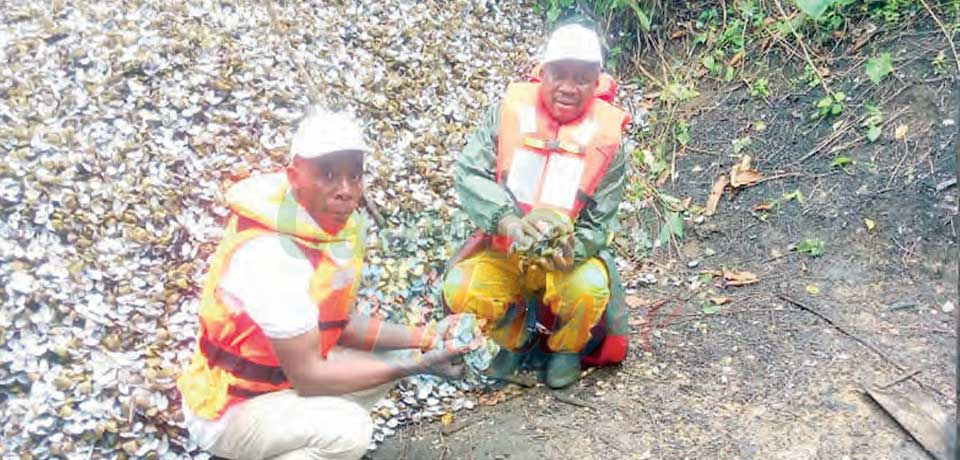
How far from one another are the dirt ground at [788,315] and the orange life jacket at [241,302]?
0.84 m

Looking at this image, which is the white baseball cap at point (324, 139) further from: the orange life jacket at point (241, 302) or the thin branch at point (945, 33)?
the thin branch at point (945, 33)

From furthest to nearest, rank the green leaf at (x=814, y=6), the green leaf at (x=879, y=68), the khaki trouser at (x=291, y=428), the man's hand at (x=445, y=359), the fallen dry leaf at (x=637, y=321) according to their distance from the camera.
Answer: the green leaf at (x=814, y=6) → the green leaf at (x=879, y=68) → the fallen dry leaf at (x=637, y=321) → the man's hand at (x=445, y=359) → the khaki trouser at (x=291, y=428)

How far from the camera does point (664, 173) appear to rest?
17.0 ft

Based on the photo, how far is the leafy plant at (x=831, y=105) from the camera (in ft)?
16.0

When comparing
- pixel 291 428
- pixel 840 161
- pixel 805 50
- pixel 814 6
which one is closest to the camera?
pixel 291 428

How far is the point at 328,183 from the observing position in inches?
105

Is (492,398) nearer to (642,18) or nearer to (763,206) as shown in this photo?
(763,206)

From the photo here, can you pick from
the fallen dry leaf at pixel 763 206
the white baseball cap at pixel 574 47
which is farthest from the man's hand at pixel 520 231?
the fallen dry leaf at pixel 763 206

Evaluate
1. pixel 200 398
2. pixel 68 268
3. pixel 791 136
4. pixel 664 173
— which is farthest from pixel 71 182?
pixel 791 136

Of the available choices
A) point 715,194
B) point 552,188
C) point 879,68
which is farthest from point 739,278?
point 879,68

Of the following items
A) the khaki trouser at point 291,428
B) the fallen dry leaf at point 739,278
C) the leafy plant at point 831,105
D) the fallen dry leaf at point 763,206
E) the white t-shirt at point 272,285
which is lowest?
the khaki trouser at point 291,428

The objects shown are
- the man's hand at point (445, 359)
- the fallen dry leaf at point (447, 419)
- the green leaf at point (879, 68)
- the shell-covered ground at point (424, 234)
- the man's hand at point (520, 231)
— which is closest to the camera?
the man's hand at point (445, 359)

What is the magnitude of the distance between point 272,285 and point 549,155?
4.33 ft

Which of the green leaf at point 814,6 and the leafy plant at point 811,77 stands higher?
the green leaf at point 814,6
